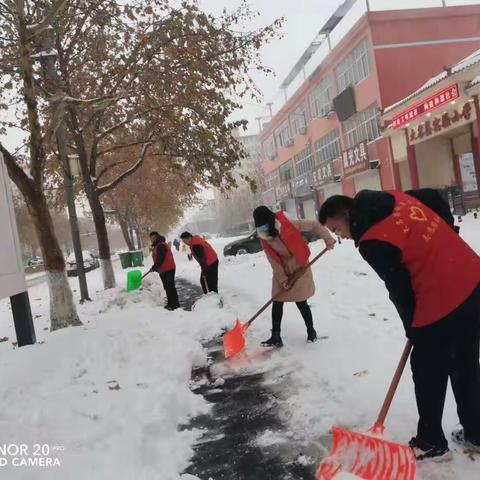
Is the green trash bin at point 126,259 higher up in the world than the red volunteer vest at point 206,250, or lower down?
lower down

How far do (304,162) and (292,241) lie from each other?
31.4m

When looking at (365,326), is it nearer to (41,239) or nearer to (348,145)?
(41,239)

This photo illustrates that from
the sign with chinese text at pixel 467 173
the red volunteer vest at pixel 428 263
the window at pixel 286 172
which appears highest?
the window at pixel 286 172

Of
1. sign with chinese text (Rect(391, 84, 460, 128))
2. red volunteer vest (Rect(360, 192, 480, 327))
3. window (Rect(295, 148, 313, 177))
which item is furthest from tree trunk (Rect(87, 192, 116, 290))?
window (Rect(295, 148, 313, 177))

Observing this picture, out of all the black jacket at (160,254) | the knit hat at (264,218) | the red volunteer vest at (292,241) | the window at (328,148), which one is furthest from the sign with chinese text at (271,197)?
the knit hat at (264,218)

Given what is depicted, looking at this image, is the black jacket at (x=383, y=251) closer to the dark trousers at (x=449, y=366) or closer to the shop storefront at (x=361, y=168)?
Result: the dark trousers at (x=449, y=366)

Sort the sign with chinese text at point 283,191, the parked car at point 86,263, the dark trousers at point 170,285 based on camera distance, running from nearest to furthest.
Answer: the dark trousers at point 170,285
the parked car at point 86,263
the sign with chinese text at point 283,191

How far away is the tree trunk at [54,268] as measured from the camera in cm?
768

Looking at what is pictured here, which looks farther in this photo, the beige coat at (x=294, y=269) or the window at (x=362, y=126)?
the window at (x=362, y=126)

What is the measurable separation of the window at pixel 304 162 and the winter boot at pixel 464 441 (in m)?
31.8

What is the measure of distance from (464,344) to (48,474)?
258 centimetres

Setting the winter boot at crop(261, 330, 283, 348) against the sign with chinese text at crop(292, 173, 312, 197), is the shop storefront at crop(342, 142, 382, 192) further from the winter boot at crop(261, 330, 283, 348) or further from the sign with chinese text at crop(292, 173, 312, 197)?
the winter boot at crop(261, 330, 283, 348)

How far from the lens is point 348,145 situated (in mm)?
27062

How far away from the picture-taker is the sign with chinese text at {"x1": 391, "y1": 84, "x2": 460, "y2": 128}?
15.0 m
